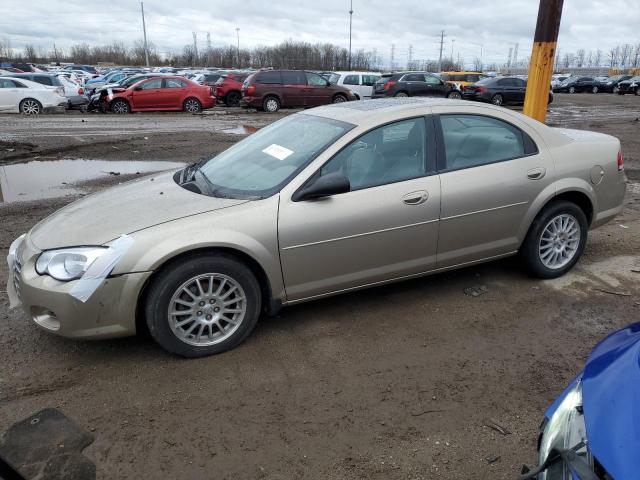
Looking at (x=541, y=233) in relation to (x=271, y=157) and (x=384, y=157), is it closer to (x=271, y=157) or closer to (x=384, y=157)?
(x=384, y=157)

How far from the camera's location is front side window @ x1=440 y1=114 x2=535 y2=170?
409 cm

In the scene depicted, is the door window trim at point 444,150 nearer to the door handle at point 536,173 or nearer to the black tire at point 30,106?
the door handle at point 536,173

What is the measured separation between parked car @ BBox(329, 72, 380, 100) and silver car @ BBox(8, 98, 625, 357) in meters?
20.8

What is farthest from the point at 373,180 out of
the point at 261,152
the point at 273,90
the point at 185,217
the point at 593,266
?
the point at 273,90

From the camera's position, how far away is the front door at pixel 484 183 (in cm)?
400

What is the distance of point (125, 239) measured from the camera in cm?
317

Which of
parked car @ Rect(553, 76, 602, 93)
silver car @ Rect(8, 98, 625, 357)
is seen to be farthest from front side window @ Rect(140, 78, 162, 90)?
parked car @ Rect(553, 76, 602, 93)

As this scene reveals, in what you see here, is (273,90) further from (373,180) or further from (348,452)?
(348,452)

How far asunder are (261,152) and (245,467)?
2422 mm

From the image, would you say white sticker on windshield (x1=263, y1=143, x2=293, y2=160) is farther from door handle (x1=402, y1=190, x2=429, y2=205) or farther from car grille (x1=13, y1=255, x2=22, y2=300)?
car grille (x1=13, y1=255, x2=22, y2=300)

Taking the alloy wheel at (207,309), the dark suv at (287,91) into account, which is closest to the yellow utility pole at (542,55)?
the alloy wheel at (207,309)

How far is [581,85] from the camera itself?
45.4 m

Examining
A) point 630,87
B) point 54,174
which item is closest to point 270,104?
point 54,174

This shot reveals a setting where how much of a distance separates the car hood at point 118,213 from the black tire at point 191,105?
59.2 ft
